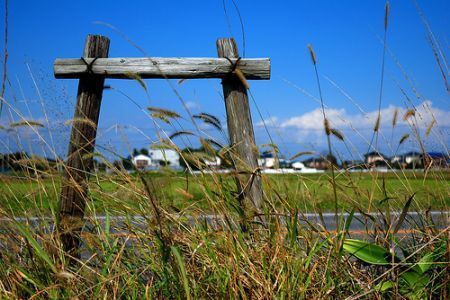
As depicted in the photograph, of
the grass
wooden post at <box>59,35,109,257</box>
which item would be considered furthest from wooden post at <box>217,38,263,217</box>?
wooden post at <box>59,35,109,257</box>

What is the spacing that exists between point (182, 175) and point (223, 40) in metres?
1.29

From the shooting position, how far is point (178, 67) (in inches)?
156

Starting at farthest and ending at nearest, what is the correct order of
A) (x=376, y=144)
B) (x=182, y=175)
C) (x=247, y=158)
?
(x=247, y=158) → (x=376, y=144) → (x=182, y=175)

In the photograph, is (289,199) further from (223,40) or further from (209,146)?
(223,40)

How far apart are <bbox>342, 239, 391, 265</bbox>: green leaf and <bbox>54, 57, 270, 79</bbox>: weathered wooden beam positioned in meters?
1.56

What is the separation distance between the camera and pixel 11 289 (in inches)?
115

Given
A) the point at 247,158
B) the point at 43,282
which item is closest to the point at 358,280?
the point at 247,158

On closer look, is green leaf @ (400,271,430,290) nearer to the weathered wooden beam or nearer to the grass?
the grass

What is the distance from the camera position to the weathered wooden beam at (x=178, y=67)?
3973 mm

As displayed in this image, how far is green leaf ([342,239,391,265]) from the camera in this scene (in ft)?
9.17

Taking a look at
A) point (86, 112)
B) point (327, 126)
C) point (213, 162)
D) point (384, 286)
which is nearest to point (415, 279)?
point (384, 286)

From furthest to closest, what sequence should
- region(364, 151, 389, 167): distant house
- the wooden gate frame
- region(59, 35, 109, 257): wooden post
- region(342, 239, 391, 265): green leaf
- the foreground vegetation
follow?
1. the wooden gate frame
2. region(59, 35, 109, 257): wooden post
3. region(364, 151, 389, 167): distant house
4. region(342, 239, 391, 265): green leaf
5. the foreground vegetation

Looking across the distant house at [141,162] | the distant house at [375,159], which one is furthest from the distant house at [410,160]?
the distant house at [141,162]

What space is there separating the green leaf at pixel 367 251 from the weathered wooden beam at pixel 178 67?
1.56 m
